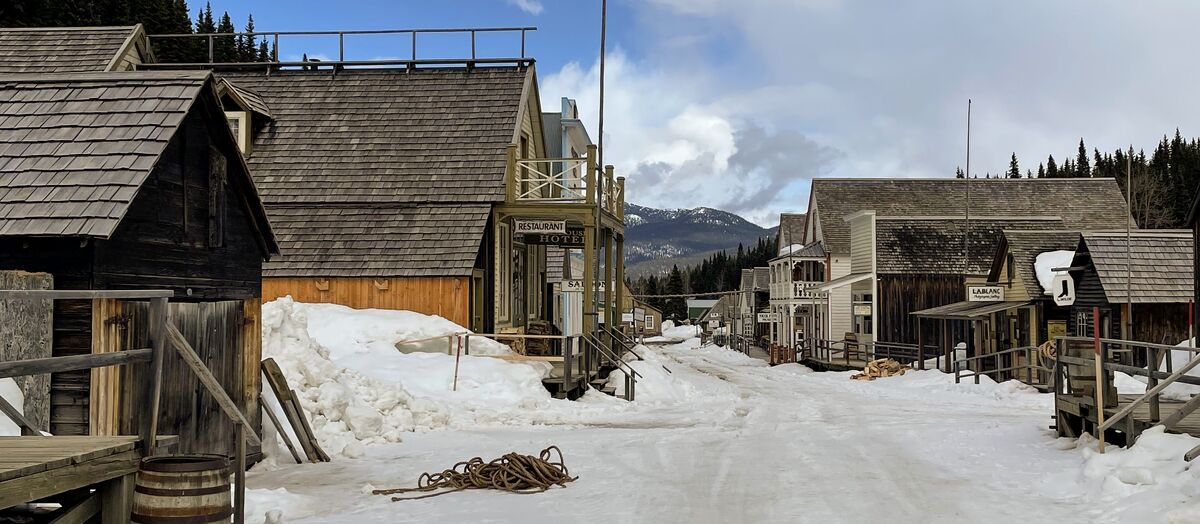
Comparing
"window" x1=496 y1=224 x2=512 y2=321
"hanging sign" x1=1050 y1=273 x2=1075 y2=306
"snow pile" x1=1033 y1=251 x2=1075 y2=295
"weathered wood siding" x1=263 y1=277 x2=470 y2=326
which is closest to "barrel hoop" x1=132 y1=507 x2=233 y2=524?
"weathered wood siding" x1=263 y1=277 x2=470 y2=326

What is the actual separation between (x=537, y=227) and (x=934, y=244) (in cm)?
2380

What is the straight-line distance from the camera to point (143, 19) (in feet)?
178

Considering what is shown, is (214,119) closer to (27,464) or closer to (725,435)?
(27,464)

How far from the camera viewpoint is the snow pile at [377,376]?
15.0 metres

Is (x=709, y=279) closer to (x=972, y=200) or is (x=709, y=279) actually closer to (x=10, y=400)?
(x=972, y=200)

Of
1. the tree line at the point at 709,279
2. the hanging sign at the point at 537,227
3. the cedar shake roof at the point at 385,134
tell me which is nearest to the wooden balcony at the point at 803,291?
the cedar shake roof at the point at 385,134

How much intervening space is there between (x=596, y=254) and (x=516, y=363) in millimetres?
4389

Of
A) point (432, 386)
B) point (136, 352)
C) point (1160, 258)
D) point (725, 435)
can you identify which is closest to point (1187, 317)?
point (1160, 258)

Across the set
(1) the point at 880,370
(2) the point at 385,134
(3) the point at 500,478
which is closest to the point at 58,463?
(3) the point at 500,478

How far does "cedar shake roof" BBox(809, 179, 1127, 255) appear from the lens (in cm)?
5338

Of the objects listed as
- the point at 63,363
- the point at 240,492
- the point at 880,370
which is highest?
the point at 63,363

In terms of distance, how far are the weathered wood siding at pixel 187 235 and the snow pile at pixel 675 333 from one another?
95282mm

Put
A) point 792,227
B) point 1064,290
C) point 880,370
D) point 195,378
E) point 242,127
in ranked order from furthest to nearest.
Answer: point 792,227 → point 880,370 → point 1064,290 → point 242,127 → point 195,378

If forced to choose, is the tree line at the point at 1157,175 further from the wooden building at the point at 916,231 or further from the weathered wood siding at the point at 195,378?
the weathered wood siding at the point at 195,378
